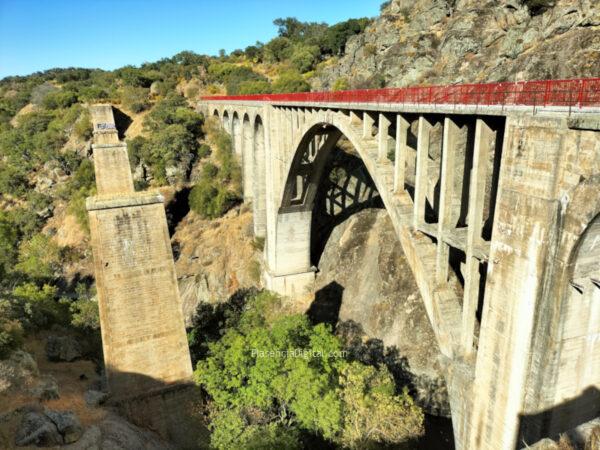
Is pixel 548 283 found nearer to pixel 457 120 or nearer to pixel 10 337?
pixel 457 120

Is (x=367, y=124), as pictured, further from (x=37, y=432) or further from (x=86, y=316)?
(x=86, y=316)

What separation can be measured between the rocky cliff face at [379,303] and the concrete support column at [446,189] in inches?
391

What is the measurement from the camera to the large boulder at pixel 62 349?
18469mm

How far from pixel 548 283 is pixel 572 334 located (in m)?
1.24

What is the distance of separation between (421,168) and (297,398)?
8.00m

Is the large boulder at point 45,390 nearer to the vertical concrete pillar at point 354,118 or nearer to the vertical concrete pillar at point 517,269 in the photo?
the vertical concrete pillar at point 517,269

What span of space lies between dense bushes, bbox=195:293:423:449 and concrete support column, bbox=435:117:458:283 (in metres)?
4.65

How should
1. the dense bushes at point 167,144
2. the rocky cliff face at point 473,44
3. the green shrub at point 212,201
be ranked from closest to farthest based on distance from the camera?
the rocky cliff face at point 473,44 → the green shrub at point 212,201 → the dense bushes at point 167,144

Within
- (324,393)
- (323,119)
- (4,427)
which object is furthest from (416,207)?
(4,427)

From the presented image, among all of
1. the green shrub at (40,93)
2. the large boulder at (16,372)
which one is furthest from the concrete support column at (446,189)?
the green shrub at (40,93)

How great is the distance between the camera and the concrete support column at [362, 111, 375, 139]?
15305 millimetres

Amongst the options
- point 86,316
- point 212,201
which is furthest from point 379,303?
point 212,201

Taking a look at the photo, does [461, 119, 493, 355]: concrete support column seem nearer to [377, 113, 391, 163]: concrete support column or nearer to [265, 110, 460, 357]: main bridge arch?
[265, 110, 460, 357]: main bridge arch

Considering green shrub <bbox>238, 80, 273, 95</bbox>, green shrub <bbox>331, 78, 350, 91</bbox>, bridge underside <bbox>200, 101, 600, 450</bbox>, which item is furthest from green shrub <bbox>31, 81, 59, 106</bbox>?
bridge underside <bbox>200, 101, 600, 450</bbox>
